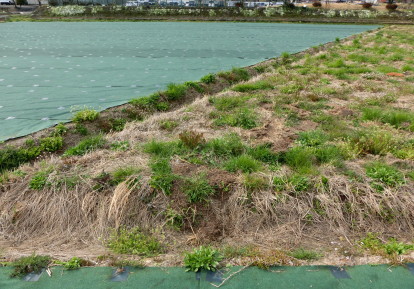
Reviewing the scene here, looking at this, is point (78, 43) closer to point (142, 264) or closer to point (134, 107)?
point (134, 107)

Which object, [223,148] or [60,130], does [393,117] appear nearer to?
[223,148]

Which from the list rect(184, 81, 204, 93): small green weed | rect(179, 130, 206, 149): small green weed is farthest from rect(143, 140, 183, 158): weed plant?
rect(184, 81, 204, 93): small green weed

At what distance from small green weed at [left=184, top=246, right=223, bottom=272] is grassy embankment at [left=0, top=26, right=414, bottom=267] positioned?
152mm

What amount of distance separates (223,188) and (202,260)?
114 centimetres

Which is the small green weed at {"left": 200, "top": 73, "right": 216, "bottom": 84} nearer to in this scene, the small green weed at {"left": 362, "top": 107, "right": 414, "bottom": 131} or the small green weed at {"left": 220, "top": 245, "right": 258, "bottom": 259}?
the small green weed at {"left": 362, "top": 107, "right": 414, "bottom": 131}

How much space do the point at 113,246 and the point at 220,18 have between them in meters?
34.4

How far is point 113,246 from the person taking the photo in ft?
10.5

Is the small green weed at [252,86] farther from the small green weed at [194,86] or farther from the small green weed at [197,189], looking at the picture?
the small green weed at [197,189]

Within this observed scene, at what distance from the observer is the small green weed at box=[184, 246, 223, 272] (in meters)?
2.82

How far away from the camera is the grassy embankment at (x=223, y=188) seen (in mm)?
3357

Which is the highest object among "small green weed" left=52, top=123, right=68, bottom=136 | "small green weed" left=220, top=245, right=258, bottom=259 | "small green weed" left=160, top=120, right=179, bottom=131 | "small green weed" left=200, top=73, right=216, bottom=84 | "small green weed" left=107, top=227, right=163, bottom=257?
"small green weed" left=200, top=73, right=216, bottom=84

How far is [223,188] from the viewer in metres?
3.81

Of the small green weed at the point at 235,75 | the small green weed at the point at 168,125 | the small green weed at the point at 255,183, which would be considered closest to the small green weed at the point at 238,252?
the small green weed at the point at 255,183

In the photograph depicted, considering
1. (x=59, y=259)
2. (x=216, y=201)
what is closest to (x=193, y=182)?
(x=216, y=201)
